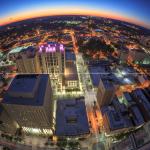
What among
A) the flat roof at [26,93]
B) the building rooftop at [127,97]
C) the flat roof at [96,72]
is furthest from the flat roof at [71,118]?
the building rooftop at [127,97]

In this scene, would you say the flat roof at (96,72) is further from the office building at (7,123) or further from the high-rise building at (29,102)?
the office building at (7,123)

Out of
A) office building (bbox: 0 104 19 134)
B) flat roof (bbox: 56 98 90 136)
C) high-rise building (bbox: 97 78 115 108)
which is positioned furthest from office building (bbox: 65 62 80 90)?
office building (bbox: 0 104 19 134)

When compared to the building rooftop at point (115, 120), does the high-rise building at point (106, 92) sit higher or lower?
higher

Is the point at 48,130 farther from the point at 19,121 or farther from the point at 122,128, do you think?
the point at 122,128

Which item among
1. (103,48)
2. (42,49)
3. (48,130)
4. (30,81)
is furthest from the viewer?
(103,48)

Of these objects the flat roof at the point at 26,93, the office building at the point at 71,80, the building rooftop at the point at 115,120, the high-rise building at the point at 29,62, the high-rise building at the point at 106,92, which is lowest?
the building rooftop at the point at 115,120

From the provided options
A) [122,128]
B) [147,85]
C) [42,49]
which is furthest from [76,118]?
[147,85]

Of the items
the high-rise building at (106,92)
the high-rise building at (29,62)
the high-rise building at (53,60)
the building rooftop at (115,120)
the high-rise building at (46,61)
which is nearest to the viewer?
the building rooftop at (115,120)

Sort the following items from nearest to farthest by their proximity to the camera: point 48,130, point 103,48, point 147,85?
1. point 48,130
2. point 147,85
3. point 103,48
